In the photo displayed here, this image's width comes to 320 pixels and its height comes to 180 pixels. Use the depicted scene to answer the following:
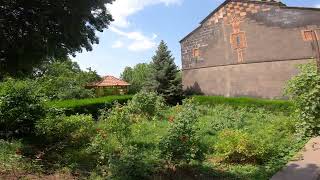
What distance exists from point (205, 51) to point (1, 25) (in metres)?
22.5

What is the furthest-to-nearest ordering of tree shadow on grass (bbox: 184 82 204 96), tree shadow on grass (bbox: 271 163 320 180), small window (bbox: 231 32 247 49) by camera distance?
tree shadow on grass (bbox: 184 82 204 96) → small window (bbox: 231 32 247 49) → tree shadow on grass (bbox: 271 163 320 180)

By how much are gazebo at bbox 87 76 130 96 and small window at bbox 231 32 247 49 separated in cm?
1668

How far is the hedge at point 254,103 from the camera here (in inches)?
819

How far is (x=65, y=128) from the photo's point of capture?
1255 cm

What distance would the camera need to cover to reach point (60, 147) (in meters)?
11.3

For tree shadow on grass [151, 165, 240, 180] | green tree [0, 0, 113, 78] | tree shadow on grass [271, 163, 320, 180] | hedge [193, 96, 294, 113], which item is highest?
green tree [0, 0, 113, 78]

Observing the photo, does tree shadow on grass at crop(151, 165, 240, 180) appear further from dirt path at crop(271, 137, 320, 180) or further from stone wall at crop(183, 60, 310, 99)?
stone wall at crop(183, 60, 310, 99)

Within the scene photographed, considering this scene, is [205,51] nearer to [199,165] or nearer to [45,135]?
[45,135]

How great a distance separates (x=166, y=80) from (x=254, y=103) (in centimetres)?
841

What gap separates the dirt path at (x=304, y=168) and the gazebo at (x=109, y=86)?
31.0 m

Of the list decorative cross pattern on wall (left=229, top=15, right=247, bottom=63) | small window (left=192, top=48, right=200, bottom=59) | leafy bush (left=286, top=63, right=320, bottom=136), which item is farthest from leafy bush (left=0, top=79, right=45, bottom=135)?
small window (left=192, top=48, right=200, bottom=59)

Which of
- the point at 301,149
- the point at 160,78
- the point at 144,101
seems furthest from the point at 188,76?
the point at 301,149

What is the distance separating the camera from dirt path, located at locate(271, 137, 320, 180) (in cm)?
684

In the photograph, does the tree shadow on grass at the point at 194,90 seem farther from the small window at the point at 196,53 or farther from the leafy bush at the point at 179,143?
the leafy bush at the point at 179,143
